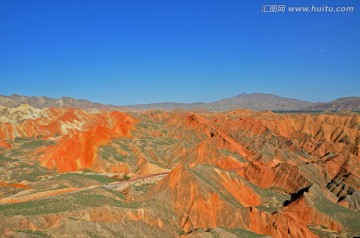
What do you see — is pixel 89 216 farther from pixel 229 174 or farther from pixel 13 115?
pixel 13 115

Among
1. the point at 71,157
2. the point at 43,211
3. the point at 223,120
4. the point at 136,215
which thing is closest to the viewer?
the point at 43,211

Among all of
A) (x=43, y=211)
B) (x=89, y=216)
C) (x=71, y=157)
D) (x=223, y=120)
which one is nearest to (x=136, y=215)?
(x=89, y=216)

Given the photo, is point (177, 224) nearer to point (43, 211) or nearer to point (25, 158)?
point (43, 211)

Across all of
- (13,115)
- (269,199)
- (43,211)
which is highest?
(13,115)

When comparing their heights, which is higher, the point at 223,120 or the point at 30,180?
the point at 223,120

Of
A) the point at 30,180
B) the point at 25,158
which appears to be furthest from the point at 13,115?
the point at 30,180

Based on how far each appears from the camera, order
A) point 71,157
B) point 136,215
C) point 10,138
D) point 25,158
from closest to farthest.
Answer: point 136,215 → point 71,157 → point 25,158 → point 10,138

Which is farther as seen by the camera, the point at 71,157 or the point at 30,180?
the point at 71,157
